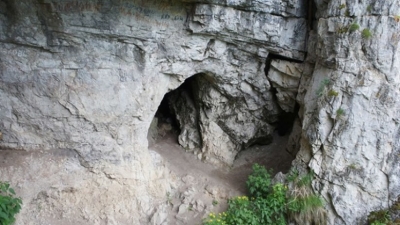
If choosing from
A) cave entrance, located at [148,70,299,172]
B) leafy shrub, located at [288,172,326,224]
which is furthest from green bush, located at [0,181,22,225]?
leafy shrub, located at [288,172,326,224]

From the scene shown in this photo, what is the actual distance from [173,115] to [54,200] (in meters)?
4.69

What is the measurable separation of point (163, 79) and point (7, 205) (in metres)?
3.86

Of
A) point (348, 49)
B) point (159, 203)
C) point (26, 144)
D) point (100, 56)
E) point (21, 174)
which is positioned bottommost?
point (159, 203)

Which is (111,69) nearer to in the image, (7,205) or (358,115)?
(7,205)

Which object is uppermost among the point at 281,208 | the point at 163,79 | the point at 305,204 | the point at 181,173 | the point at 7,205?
the point at 163,79

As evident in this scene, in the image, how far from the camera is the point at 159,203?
7.71 meters

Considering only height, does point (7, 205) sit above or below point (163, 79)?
below

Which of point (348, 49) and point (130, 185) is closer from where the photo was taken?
point (348, 49)

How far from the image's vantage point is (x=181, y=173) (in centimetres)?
860

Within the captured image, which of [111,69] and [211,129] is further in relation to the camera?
[211,129]

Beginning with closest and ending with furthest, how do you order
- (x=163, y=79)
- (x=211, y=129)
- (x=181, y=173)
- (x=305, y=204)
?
(x=305, y=204) < (x=163, y=79) < (x=181, y=173) < (x=211, y=129)

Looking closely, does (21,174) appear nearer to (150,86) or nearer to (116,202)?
(116,202)

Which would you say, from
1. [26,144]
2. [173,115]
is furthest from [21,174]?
[173,115]

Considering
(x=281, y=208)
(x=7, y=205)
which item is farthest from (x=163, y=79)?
(x=7, y=205)
